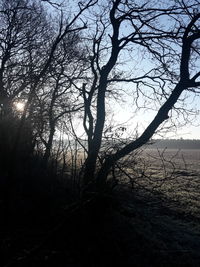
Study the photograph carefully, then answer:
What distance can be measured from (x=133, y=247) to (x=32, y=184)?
491 centimetres

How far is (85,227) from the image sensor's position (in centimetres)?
897

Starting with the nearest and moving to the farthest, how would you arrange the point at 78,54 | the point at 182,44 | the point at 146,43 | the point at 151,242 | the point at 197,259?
1. the point at 197,259
2. the point at 151,242
3. the point at 182,44
4. the point at 146,43
5. the point at 78,54

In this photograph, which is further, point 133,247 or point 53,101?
point 53,101

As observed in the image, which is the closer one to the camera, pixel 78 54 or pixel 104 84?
pixel 104 84

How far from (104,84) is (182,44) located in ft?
10.9

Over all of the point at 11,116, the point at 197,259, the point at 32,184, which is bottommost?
the point at 197,259

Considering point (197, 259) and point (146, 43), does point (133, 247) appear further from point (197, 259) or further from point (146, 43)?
point (146, 43)

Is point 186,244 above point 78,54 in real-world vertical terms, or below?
below

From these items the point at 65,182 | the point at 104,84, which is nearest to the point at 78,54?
the point at 104,84

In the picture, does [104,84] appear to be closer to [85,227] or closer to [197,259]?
[85,227]

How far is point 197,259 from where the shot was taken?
28.6 feet

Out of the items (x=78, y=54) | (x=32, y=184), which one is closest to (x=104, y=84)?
(x=32, y=184)

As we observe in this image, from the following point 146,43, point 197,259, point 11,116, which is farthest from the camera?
point 11,116

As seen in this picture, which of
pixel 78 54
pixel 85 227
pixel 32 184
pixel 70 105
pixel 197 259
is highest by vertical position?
pixel 78 54
